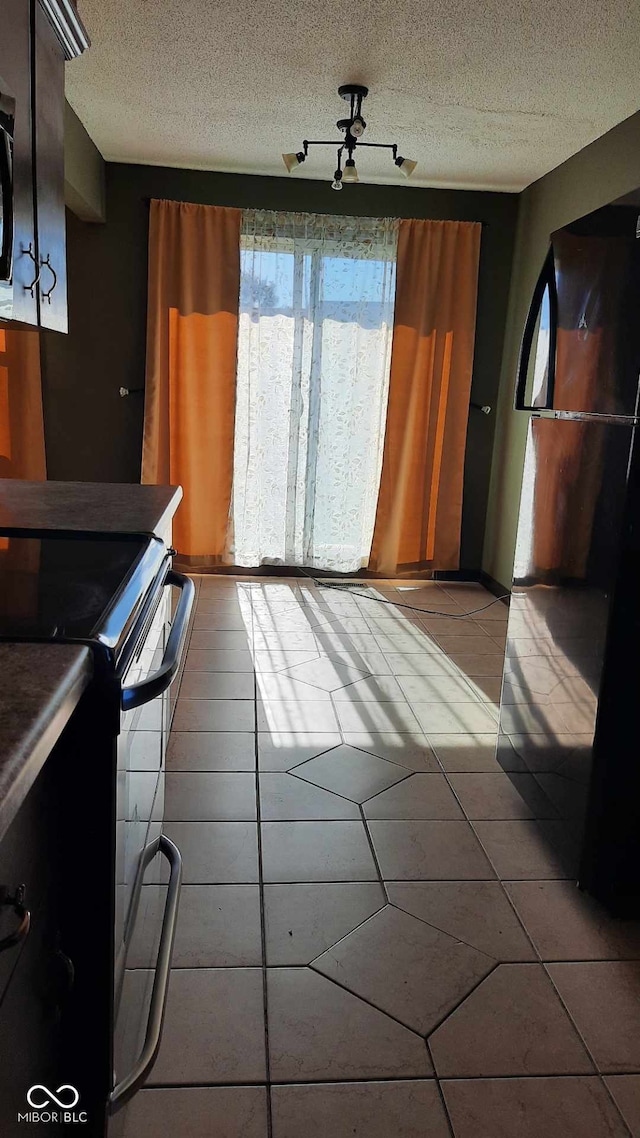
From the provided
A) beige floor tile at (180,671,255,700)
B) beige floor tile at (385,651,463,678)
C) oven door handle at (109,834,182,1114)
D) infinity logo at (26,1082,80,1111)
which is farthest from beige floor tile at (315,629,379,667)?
infinity logo at (26,1082,80,1111)

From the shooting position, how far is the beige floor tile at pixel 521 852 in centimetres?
198

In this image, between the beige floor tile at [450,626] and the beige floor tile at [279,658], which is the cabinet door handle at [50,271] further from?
the beige floor tile at [450,626]

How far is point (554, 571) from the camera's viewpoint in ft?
6.85

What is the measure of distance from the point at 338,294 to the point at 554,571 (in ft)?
9.76

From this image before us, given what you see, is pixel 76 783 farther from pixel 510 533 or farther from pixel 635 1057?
pixel 510 533

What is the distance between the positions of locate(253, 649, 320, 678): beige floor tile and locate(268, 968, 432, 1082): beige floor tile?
1799 millimetres

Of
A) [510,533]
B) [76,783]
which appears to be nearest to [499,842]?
[76,783]

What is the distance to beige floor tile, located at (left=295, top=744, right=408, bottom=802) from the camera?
2.35m

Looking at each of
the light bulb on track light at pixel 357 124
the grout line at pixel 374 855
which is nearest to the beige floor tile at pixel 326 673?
the grout line at pixel 374 855

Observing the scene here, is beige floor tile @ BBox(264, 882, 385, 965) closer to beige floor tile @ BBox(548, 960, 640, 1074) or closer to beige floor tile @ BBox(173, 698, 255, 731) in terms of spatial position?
beige floor tile @ BBox(548, 960, 640, 1074)

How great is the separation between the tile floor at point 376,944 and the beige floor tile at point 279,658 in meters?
0.32

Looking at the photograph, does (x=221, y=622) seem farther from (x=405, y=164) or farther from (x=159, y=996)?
(x=159, y=996)

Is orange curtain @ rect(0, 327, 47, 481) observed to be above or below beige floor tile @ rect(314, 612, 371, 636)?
above

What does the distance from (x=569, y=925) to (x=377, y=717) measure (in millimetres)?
1185
